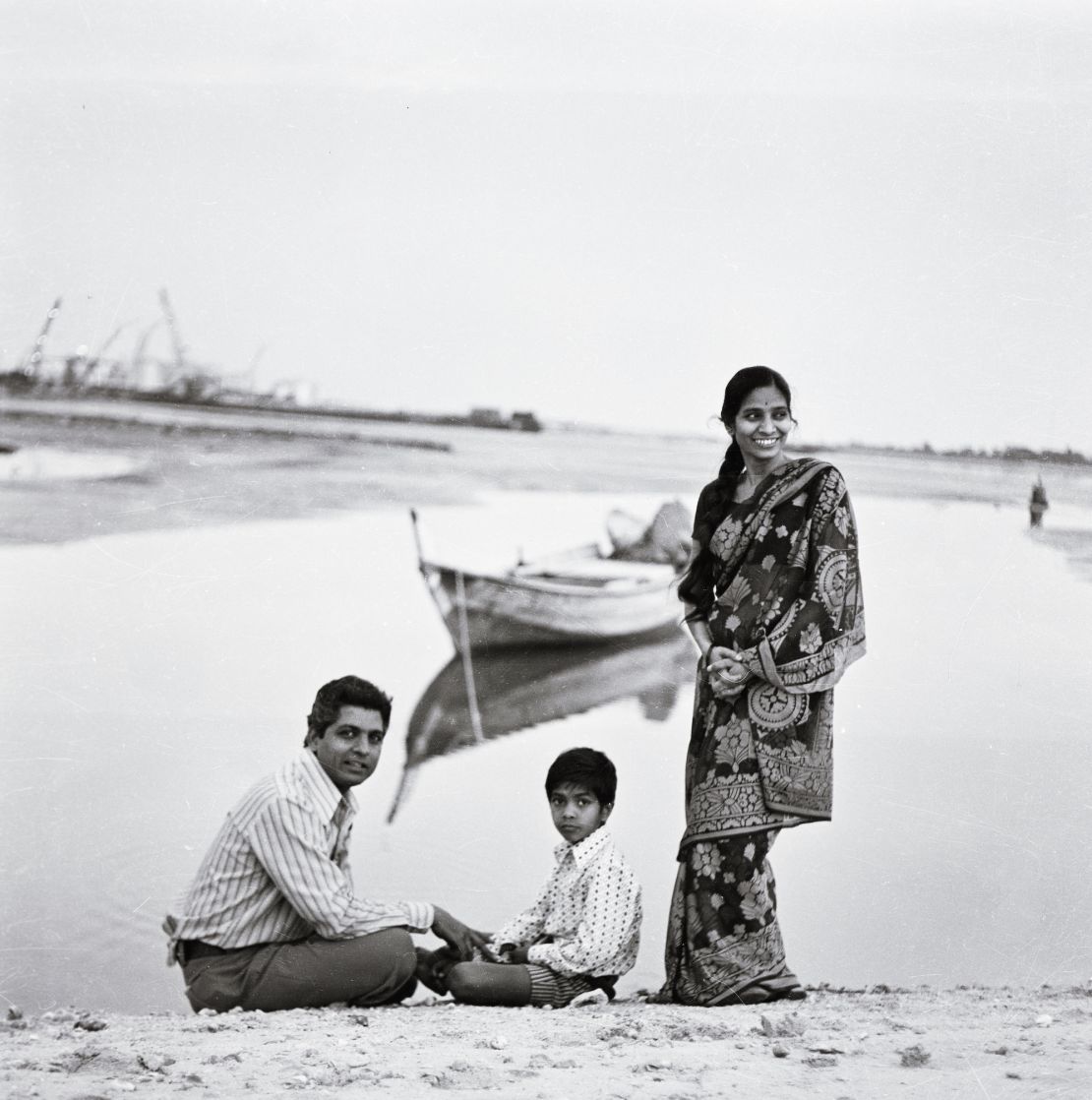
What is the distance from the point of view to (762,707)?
344cm

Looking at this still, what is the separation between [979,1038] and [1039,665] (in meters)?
2.21

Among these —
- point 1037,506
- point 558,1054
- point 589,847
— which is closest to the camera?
point 558,1054

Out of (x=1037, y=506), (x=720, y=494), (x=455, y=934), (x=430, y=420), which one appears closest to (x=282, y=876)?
(x=455, y=934)

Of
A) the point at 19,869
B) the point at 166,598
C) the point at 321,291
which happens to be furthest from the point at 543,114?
the point at 19,869

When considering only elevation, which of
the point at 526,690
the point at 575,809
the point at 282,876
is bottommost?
the point at 282,876

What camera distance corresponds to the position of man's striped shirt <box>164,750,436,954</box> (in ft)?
10.8

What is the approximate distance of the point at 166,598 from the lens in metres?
4.98

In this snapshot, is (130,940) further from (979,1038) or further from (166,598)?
(979,1038)

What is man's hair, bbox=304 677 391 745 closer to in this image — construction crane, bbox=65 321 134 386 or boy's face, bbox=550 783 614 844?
boy's face, bbox=550 783 614 844

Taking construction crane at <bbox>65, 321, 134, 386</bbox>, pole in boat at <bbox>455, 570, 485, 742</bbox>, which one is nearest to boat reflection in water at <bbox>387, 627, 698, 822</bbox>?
pole in boat at <bbox>455, 570, 485, 742</bbox>

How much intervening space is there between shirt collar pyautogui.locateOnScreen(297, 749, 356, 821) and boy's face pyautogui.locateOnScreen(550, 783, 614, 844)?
492mm

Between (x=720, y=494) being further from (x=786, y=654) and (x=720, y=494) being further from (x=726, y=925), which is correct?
(x=726, y=925)

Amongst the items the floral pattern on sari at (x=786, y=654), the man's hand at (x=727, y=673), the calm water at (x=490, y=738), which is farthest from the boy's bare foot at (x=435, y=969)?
the calm water at (x=490, y=738)

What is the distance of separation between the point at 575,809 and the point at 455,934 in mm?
382
